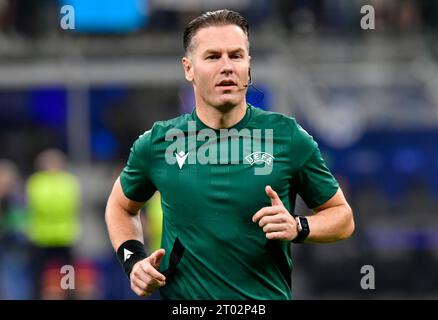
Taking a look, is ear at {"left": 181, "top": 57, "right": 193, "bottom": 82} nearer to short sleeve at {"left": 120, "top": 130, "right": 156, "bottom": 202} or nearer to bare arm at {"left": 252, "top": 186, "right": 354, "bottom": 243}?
short sleeve at {"left": 120, "top": 130, "right": 156, "bottom": 202}

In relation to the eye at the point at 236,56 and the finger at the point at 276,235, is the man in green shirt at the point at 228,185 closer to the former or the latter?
the eye at the point at 236,56

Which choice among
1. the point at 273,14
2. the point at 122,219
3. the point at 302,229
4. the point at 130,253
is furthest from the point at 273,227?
the point at 273,14

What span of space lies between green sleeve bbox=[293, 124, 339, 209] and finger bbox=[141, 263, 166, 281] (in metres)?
0.80

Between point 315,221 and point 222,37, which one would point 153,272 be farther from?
point 222,37

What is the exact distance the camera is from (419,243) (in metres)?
16.4

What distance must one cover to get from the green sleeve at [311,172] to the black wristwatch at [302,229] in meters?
0.20

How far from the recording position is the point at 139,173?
18.8 ft

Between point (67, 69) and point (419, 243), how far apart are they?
5.77m

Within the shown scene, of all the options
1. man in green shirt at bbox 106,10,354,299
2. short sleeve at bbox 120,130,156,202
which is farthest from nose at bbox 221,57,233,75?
short sleeve at bbox 120,130,156,202

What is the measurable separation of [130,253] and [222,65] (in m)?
1.05

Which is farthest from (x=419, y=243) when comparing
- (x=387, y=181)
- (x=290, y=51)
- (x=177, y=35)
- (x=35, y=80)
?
(x=35, y=80)

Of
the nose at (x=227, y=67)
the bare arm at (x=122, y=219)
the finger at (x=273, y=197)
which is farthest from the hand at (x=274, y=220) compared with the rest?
the bare arm at (x=122, y=219)

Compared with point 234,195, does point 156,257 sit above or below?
below

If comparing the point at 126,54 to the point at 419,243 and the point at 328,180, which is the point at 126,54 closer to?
the point at 419,243
